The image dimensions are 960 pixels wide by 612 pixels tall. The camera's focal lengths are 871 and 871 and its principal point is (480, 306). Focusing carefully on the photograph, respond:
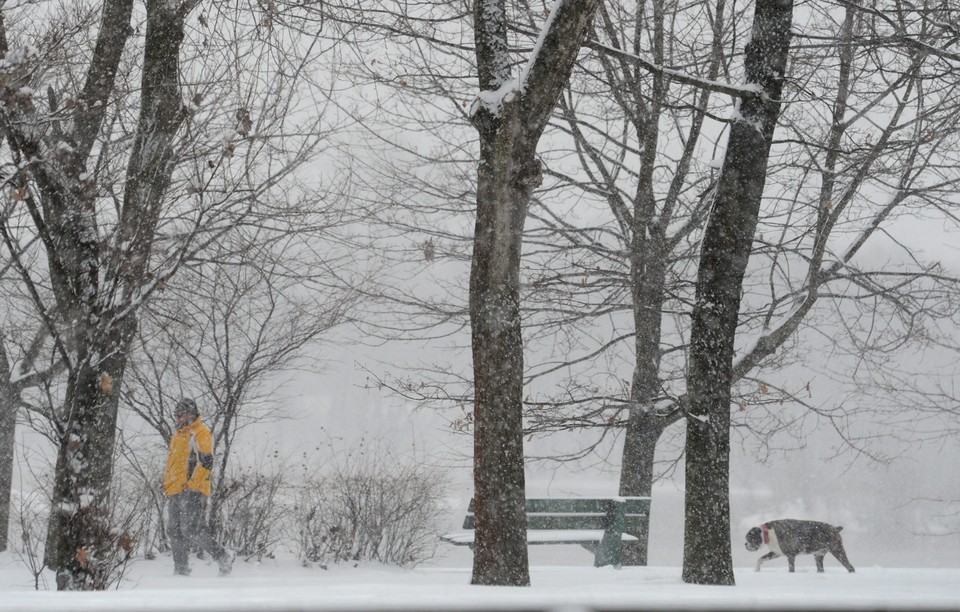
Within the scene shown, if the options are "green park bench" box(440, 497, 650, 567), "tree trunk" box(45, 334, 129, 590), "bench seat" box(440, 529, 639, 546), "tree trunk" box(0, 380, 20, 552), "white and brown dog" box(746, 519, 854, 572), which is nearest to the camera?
"tree trunk" box(45, 334, 129, 590)

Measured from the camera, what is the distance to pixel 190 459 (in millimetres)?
8078

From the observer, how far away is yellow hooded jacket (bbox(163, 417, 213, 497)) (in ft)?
26.3

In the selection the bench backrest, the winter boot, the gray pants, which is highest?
the bench backrest

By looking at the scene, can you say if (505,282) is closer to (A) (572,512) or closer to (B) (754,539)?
(A) (572,512)

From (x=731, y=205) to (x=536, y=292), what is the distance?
200 inches

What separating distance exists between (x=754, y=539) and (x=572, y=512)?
2.52 meters

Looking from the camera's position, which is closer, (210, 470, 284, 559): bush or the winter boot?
the winter boot

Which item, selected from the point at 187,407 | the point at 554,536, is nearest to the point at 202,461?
the point at 187,407

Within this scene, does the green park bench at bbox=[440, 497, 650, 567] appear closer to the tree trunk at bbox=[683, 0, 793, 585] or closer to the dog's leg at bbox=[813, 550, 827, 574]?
the dog's leg at bbox=[813, 550, 827, 574]

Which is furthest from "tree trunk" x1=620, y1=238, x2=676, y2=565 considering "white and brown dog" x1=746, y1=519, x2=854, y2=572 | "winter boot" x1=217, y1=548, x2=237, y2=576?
"winter boot" x1=217, y1=548, x2=237, y2=576

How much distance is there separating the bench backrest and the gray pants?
259 centimetres

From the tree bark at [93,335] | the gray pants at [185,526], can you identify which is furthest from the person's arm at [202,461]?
the tree bark at [93,335]

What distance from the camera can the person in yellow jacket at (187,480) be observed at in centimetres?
802

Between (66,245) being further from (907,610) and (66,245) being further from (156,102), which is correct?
(907,610)
